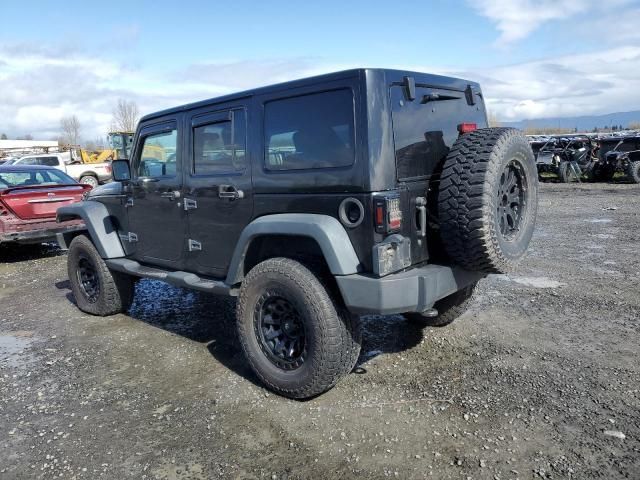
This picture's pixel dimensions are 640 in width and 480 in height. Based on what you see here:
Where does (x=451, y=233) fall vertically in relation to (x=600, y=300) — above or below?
above

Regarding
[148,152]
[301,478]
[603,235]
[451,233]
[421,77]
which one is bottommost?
[301,478]

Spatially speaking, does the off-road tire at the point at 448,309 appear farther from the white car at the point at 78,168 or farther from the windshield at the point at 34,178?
the white car at the point at 78,168

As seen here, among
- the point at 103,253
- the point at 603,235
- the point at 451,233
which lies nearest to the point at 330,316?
the point at 451,233

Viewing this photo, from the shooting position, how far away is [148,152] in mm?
4934

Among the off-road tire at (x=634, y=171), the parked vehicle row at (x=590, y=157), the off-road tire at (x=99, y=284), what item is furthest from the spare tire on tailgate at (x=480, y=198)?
the parked vehicle row at (x=590, y=157)

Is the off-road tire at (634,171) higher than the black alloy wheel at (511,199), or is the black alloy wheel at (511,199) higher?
the off-road tire at (634,171)

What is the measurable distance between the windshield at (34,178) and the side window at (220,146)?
20.4 ft

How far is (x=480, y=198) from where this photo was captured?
312 cm

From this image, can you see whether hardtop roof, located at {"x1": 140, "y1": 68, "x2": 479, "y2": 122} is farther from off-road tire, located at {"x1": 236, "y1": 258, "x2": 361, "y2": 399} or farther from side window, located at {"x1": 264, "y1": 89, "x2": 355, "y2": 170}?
off-road tire, located at {"x1": 236, "y1": 258, "x2": 361, "y2": 399}

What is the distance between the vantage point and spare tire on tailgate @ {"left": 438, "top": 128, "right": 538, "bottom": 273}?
124 inches

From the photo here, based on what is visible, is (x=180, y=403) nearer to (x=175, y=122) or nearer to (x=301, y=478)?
(x=301, y=478)

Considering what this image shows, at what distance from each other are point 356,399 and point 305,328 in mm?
648

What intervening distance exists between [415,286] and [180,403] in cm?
187

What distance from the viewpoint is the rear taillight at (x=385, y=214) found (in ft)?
10.1
